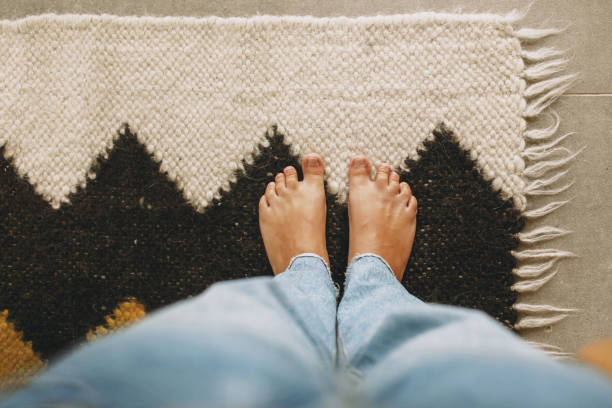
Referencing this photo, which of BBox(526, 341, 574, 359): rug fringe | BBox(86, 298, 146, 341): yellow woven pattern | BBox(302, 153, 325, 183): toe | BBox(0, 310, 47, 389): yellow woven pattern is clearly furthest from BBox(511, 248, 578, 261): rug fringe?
BBox(0, 310, 47, 389): yellow woven pattern

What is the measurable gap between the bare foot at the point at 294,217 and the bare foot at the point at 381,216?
56mm

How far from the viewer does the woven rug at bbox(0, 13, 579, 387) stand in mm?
662

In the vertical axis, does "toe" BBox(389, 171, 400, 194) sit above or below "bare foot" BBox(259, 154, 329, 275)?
above

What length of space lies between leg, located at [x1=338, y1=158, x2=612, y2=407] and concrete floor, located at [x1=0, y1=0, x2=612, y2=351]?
31 cm

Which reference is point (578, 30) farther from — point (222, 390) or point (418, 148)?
point (222, 390)

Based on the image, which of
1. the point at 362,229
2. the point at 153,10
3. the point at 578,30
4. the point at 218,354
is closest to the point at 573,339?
the point at 362,229

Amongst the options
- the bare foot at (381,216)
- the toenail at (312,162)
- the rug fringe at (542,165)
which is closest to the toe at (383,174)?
the bare foot at (381,216)

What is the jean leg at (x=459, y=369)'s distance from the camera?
0.92 feet

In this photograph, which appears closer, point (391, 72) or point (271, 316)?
point (271, 316)

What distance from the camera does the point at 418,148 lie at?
67cm

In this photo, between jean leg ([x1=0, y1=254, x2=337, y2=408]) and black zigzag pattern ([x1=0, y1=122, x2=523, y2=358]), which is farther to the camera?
black zigzag pattern ([x1=0, y1=122, x2=523, y2=358])

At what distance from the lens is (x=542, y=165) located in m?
0.67

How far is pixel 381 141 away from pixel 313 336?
35 centimetres

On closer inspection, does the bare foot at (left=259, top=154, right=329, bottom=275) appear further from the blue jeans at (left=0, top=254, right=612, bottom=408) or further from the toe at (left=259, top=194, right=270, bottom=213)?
the blue jeans at (left=0, top=254, right=612, bottom=408)
